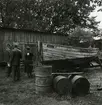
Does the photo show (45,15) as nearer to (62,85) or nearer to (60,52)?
(60,52)

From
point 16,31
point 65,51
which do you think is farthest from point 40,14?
point 65,51

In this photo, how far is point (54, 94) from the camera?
242 inches

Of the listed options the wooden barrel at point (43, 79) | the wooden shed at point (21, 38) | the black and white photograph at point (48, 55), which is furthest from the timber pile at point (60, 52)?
the wooden barrel at point (43, 79)

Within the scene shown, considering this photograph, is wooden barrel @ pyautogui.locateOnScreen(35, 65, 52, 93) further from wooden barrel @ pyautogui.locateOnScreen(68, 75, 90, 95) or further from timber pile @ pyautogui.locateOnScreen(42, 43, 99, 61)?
timber pile @ pyautogui.locateOnScreen(42, 43, 99, 61)

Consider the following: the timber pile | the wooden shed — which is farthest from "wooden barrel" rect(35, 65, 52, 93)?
the wooden shed

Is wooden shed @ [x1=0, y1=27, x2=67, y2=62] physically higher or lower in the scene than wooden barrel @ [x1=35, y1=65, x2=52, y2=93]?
higher

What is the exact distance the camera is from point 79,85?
20.2 ft

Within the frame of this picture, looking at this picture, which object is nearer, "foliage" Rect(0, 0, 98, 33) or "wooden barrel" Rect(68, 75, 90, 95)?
"wooden barrel" Rect(68, 75, 90, 95)

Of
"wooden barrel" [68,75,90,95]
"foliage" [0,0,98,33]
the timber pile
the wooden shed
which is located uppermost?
"foliage" [0,0,98,33]

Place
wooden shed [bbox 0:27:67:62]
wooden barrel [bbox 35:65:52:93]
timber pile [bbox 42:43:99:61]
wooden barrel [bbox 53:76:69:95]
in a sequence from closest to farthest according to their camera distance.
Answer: wooden barrel [bbox 53:76:69:95], wooden barrel [bbox 35:65:52:93], timber pile [bbox 42:43:99:61], wooden shed [bbox 0:27:67:62]

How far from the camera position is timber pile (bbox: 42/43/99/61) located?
36.9 ft

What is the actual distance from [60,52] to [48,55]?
89 cm

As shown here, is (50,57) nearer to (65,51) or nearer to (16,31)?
(65,51)

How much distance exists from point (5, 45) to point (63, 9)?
40.1ft
